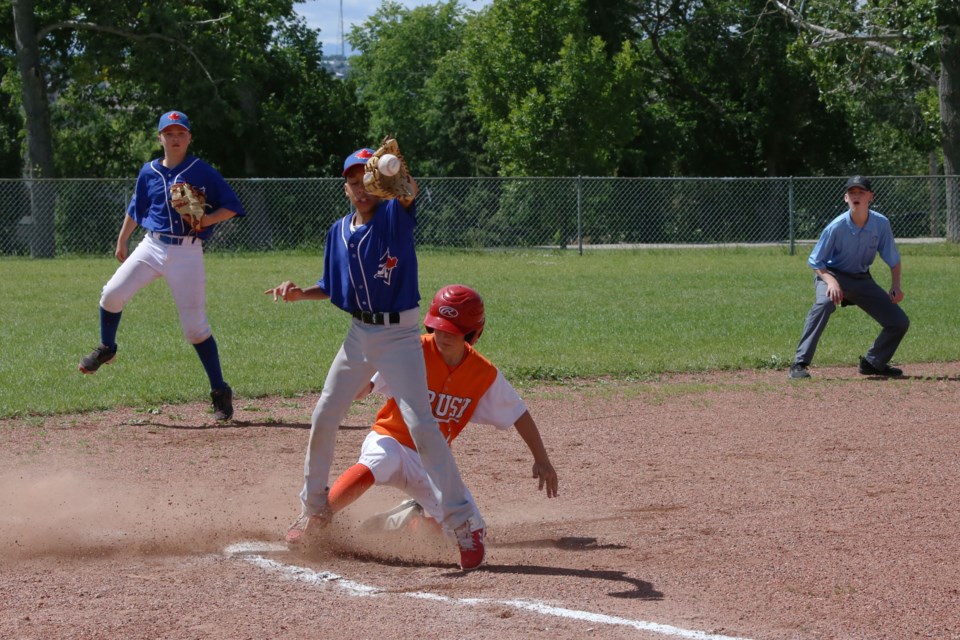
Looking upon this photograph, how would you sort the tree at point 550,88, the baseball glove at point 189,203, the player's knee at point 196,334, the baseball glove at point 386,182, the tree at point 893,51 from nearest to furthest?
the baseball glove at point 386,182 < the baseball glove at point 189,203 < the player's knee at point 196,334 < the tree at point 893,51 < the tree at point 550,88

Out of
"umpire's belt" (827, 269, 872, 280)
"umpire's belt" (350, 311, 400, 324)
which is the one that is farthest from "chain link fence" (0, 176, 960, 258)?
"umpire's belt" (350, 311, 400, 324)

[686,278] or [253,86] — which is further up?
[253,86]

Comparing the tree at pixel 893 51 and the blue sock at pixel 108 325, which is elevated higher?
the tree at pixel 893 51

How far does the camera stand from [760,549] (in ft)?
16.0

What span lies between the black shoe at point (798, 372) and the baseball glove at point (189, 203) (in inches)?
210

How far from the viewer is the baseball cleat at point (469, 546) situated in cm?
458

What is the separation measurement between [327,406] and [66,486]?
2.06m

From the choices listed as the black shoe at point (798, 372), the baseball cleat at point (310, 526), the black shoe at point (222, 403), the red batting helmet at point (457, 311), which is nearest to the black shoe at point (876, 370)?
the black shoe at point (798, 372)

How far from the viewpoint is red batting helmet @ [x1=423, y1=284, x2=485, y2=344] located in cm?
466

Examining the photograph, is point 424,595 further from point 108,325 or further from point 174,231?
point 108,325

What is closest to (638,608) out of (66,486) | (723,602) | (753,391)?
(723,602)

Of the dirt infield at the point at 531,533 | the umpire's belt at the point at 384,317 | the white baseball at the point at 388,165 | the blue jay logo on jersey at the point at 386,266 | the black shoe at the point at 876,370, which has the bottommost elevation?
the black shoe at the point at 876,370

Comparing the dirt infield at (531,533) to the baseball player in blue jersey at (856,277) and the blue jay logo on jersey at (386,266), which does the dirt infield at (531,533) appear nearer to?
the blue jay logo on jersey at (386,266)

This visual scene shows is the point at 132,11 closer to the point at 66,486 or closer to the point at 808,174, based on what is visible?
the point at 808,174
